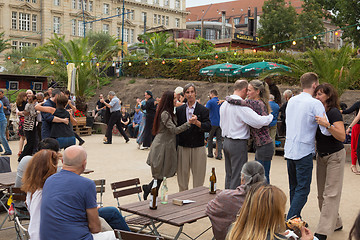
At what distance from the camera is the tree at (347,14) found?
943 inches

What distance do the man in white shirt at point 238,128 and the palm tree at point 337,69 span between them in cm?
953

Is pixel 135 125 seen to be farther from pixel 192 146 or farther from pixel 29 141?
pixel 192 146

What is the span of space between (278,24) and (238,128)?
37.0 meters

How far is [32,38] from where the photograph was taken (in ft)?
209

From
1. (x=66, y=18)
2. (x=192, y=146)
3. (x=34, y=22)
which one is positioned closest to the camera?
(x=192, y=146)

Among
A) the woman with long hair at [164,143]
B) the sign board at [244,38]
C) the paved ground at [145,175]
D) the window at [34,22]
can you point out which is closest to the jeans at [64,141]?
the paved ground at [145,175]

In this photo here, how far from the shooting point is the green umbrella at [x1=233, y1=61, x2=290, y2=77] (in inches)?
626

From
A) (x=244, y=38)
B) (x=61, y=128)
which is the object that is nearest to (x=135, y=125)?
(x=61, y=128)

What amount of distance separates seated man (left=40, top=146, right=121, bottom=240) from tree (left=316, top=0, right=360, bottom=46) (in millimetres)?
21954

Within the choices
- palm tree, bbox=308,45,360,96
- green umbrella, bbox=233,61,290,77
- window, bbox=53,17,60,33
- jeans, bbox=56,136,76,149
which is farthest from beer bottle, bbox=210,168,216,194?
window, bbox=53,17,60,33

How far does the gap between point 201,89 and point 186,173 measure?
1898 centimetres

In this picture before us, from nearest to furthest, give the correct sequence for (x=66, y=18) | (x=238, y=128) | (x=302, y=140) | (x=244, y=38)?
(x=302, y=140) < (x=238, y=128) < (x=244, y=38) < (x=66, y=18)

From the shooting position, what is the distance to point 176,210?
4.74 metres

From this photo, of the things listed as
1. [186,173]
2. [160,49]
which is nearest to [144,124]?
[186,173]
